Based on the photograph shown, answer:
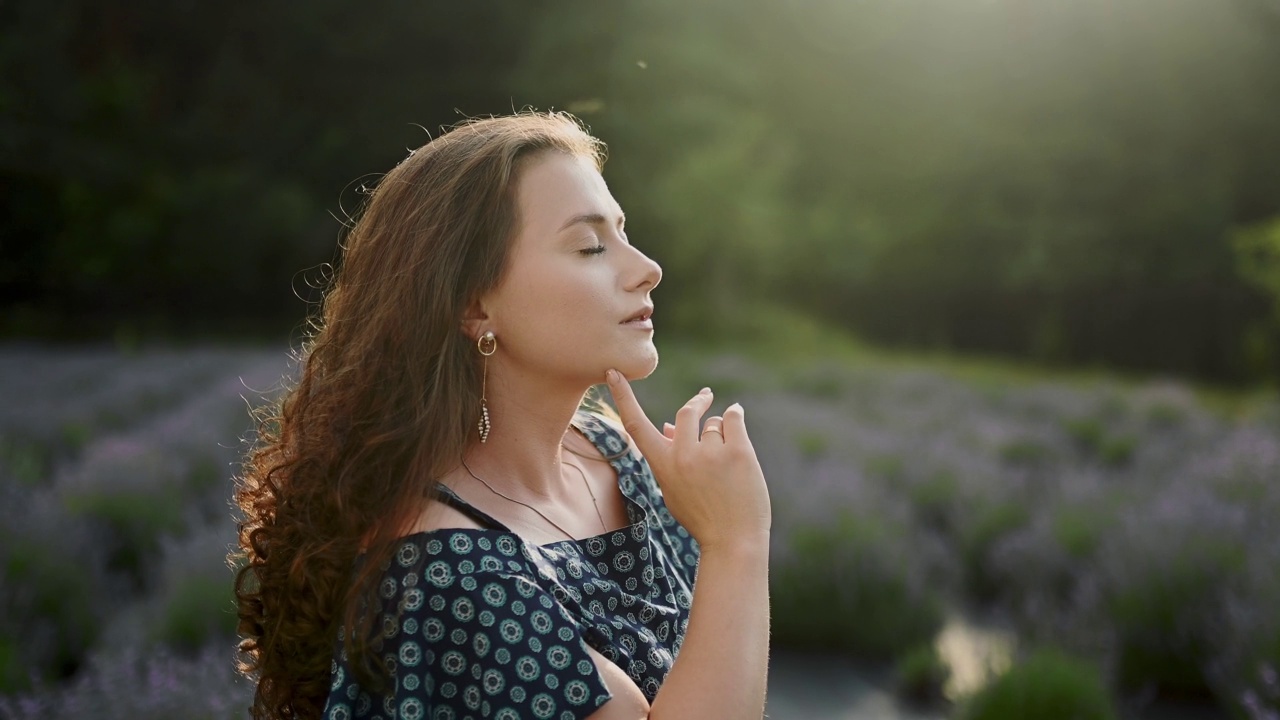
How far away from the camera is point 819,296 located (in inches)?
1087

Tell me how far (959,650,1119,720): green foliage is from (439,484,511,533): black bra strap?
2.29 meters

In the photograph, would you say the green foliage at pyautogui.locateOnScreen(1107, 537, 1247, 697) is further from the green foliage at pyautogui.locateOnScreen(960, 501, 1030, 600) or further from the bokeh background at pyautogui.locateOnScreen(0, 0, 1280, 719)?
the green foliage at pyautogui.locateOnScreen(960, 501, 1030, 600)

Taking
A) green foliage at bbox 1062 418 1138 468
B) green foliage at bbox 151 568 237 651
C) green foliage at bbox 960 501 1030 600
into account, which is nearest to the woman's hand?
green foliage at bbox 151 568 237 651

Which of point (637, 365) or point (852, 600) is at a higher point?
point (637, 365)

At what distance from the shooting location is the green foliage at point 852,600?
4238 mm

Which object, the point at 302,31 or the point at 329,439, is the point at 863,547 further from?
the point at 302,31

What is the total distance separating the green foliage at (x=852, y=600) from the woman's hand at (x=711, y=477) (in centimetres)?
300

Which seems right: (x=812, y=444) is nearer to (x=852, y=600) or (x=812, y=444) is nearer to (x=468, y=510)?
(x=852, y=600)

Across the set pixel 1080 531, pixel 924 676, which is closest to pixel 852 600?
pixel 924 676

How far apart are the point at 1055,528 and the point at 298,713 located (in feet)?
12.8

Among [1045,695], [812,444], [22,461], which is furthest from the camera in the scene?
[812,444]

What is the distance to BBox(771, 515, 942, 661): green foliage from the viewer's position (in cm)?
424

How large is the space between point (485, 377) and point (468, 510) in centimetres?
24

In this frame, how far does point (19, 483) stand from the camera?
4.13 m
